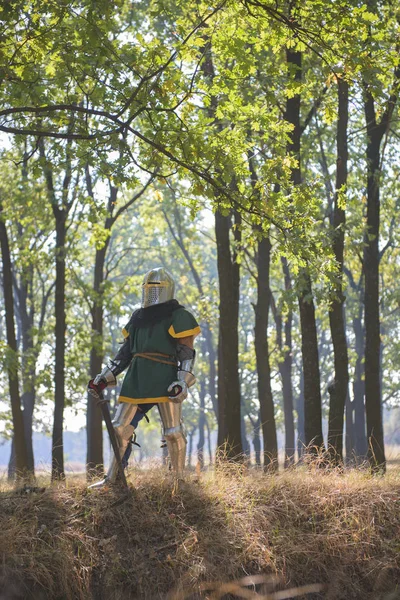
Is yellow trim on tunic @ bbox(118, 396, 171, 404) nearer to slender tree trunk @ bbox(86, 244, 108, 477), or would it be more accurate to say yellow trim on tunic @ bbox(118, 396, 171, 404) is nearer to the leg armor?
the leg armor

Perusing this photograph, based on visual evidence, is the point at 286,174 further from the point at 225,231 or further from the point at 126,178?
the point at 225,231

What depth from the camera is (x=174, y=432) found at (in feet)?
29.1

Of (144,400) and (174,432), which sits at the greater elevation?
(144,400)

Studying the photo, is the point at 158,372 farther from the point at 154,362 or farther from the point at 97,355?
the point at 97,355

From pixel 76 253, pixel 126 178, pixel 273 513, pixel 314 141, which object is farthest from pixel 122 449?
pixel 314 141

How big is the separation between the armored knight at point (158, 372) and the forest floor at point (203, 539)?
0.45 meters

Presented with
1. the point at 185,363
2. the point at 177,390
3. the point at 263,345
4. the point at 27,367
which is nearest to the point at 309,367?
the point at 185,363

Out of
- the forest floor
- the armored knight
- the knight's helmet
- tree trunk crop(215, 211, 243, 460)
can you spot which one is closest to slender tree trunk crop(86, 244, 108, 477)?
tree trunk crop(215, 211, 243, 460)

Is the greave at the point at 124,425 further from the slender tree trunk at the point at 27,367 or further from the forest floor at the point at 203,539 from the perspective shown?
the slender tree trunk at the point at 27,367

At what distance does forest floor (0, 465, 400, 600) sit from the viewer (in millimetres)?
7023

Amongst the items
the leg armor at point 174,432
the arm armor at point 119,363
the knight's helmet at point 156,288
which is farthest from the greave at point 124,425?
the knight's helmet at point 156,288

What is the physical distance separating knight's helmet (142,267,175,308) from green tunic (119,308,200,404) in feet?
0.81

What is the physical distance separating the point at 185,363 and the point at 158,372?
0.29 metres

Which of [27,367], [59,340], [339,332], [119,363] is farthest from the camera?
[27,367]
